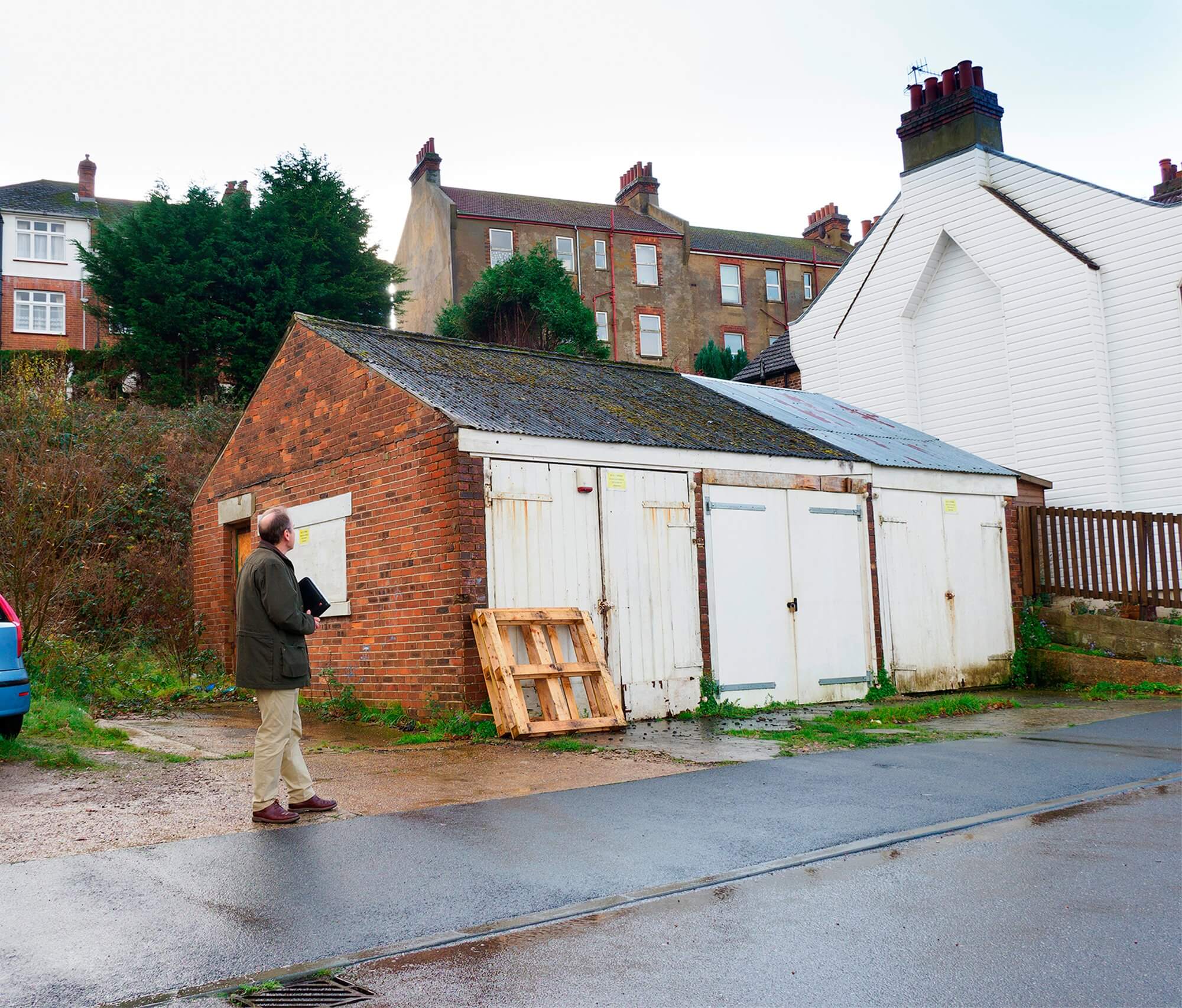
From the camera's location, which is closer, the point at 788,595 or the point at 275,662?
the point at 275,662

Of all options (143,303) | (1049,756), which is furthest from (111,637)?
(1049,756)

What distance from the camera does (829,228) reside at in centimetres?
4759

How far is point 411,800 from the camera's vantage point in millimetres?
6461

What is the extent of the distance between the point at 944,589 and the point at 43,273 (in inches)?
1452

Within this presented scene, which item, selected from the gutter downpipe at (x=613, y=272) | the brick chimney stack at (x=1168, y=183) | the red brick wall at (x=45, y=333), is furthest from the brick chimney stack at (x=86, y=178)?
the brick chimney stack at (x=1168, y=183)

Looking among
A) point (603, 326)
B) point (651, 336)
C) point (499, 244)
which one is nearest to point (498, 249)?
point (499, 244)

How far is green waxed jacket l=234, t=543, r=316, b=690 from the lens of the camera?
20.3 ft

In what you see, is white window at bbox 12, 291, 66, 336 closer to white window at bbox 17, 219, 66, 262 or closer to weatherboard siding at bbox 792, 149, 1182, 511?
white window at bbox 17, 219, 66, 262

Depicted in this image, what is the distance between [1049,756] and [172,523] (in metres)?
15.4

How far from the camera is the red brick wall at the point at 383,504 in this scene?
9828 millimetres

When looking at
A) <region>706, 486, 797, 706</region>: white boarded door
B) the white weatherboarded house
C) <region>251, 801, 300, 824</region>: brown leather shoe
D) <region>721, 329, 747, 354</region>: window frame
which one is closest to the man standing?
<region>251, 801, 300, 824</region>: brown leather shoe

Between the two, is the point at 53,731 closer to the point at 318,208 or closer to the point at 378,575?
the point at 378,575

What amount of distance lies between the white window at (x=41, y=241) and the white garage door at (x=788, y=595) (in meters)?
36.3

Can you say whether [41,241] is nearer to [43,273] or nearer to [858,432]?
[43,273]
